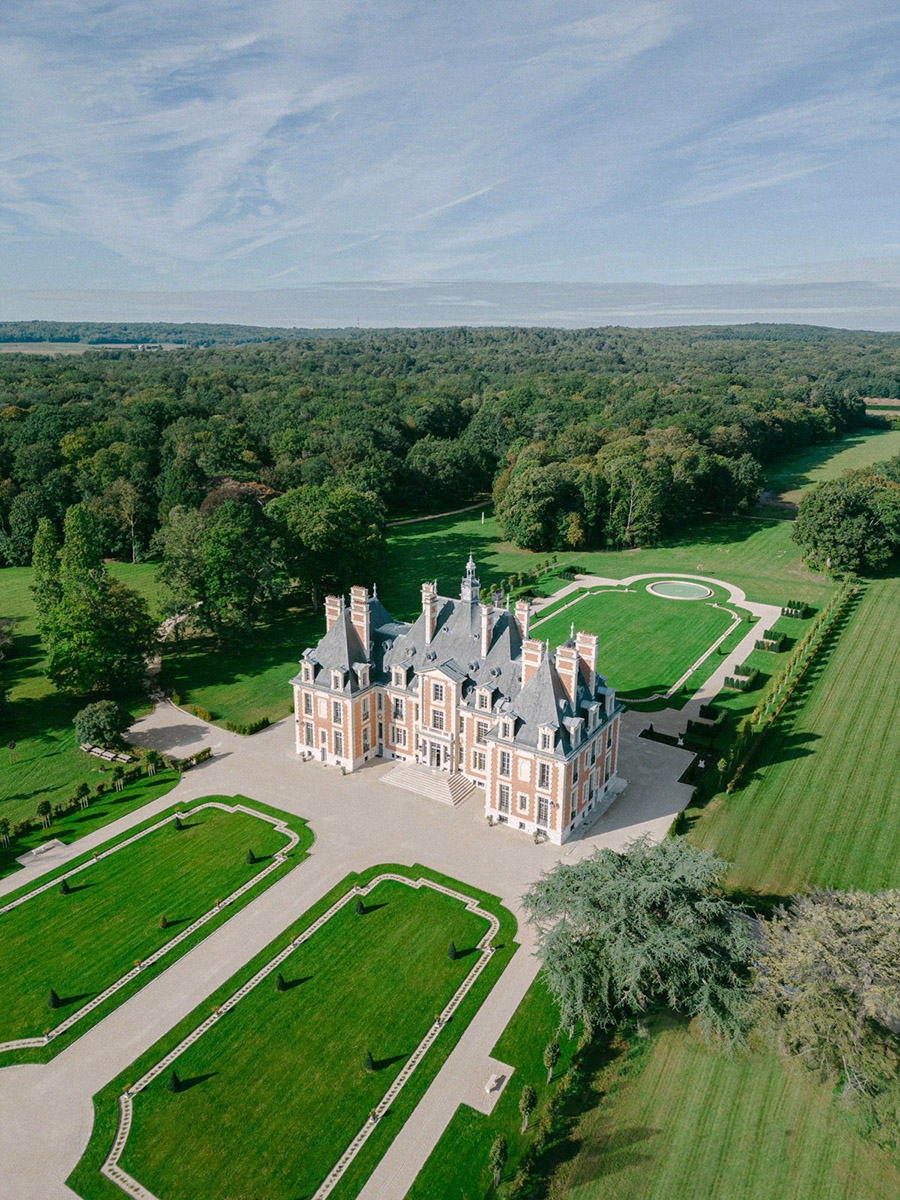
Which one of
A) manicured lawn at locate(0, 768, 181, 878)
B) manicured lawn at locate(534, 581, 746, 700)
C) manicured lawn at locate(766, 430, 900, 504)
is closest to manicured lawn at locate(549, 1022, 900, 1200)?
manicured lawn at locate(0, 768, 181, 878)

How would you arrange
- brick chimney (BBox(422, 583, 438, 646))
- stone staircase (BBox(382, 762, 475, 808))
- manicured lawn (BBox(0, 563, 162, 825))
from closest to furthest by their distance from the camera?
stone staircase (BBox(382, 762, 475, 808))
brick chimney (BBox(422, 583, 438, 646))
manicured lawn (BBox(0, 563, 162, 825))

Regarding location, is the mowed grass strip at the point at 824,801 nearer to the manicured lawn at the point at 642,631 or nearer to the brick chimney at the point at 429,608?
the manicured lawn at the point at 642,631

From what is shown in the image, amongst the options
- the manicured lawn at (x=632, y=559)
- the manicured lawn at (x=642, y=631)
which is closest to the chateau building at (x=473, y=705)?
the manicured lawn at (x=642, y=631)

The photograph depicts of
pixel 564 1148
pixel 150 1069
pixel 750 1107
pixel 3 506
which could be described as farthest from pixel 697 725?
pixel 3 506

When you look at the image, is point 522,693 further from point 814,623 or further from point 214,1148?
point 814,623

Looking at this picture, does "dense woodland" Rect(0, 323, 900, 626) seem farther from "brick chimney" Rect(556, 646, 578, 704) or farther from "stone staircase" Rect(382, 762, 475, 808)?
"brick chimney" Rect(556, 646, 578, 704)

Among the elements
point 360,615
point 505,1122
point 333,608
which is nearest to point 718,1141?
point 505,1122
